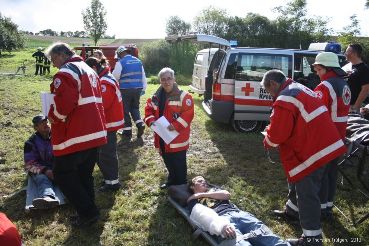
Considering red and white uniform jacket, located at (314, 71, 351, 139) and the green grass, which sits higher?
red and white uniform jacket, located at (314, 71, 351, 139)

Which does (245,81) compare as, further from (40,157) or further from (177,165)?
(40,157)

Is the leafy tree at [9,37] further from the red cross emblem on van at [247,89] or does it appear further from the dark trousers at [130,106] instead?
the red cross emblem on van at [247,89]

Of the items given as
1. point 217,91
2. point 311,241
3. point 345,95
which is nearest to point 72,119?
point 311,241

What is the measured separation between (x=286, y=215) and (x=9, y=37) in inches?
1904

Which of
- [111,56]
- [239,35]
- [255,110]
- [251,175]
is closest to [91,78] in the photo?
[251,175]

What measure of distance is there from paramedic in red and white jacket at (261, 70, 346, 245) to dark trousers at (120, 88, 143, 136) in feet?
15.0

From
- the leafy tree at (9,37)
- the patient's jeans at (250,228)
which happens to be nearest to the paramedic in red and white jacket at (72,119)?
the patient's jeans at (250,228)

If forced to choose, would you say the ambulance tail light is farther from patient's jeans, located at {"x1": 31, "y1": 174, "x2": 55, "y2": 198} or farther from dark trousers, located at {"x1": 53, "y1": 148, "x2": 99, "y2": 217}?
dark trousers, located at {"x1": 53, "y1": 148, "x2": 99, "y2": 217}

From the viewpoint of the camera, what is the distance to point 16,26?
5294 centimetres

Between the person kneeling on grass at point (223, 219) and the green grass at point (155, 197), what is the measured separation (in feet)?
1.07

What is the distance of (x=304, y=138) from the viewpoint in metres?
3.42

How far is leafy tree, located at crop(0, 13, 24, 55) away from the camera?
44.1 meters

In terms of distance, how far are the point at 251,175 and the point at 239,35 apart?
28.2 meters

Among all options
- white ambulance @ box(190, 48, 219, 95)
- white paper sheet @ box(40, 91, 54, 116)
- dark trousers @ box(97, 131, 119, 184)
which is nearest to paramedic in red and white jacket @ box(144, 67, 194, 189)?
dark trousers @ box(97, 131, 119, 184)
